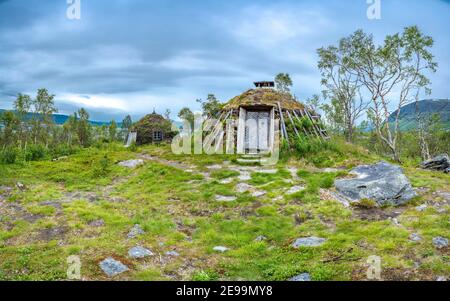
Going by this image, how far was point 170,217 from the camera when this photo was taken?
1071cm

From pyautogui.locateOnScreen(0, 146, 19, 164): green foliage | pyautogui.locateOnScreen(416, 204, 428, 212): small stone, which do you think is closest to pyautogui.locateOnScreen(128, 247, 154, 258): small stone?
pyautogui.locateOnScreen(416, 204, 428, 212): small stone

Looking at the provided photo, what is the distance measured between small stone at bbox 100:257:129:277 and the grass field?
0.14 metres

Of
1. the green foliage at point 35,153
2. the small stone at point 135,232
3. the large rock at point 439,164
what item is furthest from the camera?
the green foliage at point 35,153

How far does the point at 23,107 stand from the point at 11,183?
3529 centimetres

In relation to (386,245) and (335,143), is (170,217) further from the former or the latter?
(335,143)

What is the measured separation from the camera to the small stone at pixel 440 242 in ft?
23.4

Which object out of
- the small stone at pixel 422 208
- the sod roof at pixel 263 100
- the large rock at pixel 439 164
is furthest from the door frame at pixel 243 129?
the small stone at pixel 422 208

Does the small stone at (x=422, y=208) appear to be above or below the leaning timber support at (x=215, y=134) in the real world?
below

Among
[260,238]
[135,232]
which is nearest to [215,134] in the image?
[135,232]

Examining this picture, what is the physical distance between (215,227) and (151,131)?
29.0 meters

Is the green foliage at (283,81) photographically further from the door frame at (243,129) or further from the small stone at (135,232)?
the small stone at (135,232)

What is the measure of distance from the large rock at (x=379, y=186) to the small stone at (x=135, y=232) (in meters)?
6.84

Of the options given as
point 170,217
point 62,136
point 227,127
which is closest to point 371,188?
point 170,217

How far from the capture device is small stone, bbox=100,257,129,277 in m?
6.84
